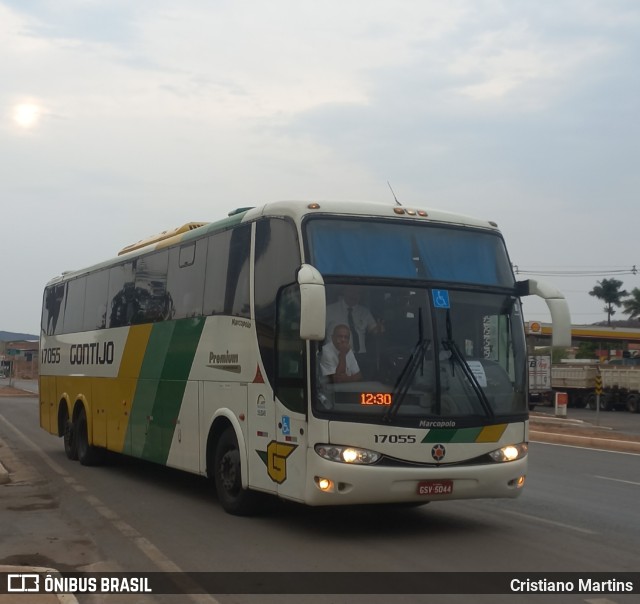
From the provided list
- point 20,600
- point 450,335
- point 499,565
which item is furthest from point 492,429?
point 20,600

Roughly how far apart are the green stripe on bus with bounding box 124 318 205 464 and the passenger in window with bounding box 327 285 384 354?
9.98ft

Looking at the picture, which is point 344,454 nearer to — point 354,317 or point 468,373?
point 354,317

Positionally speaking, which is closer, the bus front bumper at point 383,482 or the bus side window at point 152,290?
the bus front bumper at point 383,482

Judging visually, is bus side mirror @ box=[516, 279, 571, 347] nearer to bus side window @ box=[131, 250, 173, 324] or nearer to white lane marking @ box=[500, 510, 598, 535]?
white lane marking @ box=[500, 510, 598, 535]

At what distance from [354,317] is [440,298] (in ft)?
3.08

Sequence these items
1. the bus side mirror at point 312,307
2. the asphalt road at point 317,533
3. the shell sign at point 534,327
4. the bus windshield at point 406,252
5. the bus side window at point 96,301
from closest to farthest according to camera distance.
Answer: the asphalt road at point 317,533 → the bus side mirror at point 312,307 → the bus windshield at point 406,252 → the bus side window at point 96,301 → the shell sign at point 534,327

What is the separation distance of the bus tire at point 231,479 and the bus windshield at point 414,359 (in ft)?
6.88

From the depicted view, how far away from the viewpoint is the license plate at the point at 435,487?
8891 mm

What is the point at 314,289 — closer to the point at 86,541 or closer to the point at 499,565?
the point at 499,565

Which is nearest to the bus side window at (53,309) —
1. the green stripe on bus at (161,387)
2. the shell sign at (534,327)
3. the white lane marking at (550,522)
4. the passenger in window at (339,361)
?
the green stripe on bus at (161,387)

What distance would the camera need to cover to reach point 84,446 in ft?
55.2

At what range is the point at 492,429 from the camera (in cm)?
927

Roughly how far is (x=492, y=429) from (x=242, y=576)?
9.96 ft

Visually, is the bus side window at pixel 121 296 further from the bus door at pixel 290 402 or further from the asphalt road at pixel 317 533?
the bus door at pixel 290 402
